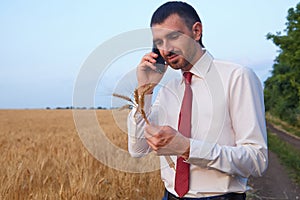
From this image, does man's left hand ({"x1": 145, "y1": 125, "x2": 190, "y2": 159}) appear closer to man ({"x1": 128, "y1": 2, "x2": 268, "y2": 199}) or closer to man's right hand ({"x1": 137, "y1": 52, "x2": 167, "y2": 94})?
man ({"x1": 128, "y1": 2, "x2": 268, "y2": 199})

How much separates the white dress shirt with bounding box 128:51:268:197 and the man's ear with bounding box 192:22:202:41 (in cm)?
9

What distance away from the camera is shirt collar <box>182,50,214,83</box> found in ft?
6.55

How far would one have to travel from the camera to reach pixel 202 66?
201 centimetres

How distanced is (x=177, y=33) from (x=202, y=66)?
199mm

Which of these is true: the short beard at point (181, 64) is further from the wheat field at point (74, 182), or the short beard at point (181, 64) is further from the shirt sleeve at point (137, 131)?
the wheat field at point (74, 182)

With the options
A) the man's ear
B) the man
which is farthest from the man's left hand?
the man's ear

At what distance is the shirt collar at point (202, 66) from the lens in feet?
6.55

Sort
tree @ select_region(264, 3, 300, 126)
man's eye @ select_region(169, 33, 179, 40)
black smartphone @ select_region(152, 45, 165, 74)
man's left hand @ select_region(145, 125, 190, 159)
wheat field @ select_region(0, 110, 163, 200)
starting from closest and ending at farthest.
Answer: man's left hand @ select_region(145, 125, 190, 159), man's eye @ select_region(169, 33, 179, 40), black smartphone @ select_region(152, 45, 165, 74), wheat field @ select_region(0, 110, 163, 200), tree @ select_region(264, 3, 300, 126)

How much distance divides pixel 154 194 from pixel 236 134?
322cm

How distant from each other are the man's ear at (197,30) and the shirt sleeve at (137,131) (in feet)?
1.19

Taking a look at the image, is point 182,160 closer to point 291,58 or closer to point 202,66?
point 202,66

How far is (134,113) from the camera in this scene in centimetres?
210

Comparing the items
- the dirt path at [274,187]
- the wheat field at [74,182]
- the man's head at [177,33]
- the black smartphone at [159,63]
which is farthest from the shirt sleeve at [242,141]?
the dirt path at [274,187]

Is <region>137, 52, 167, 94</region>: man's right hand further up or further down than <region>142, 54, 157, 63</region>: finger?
further down
